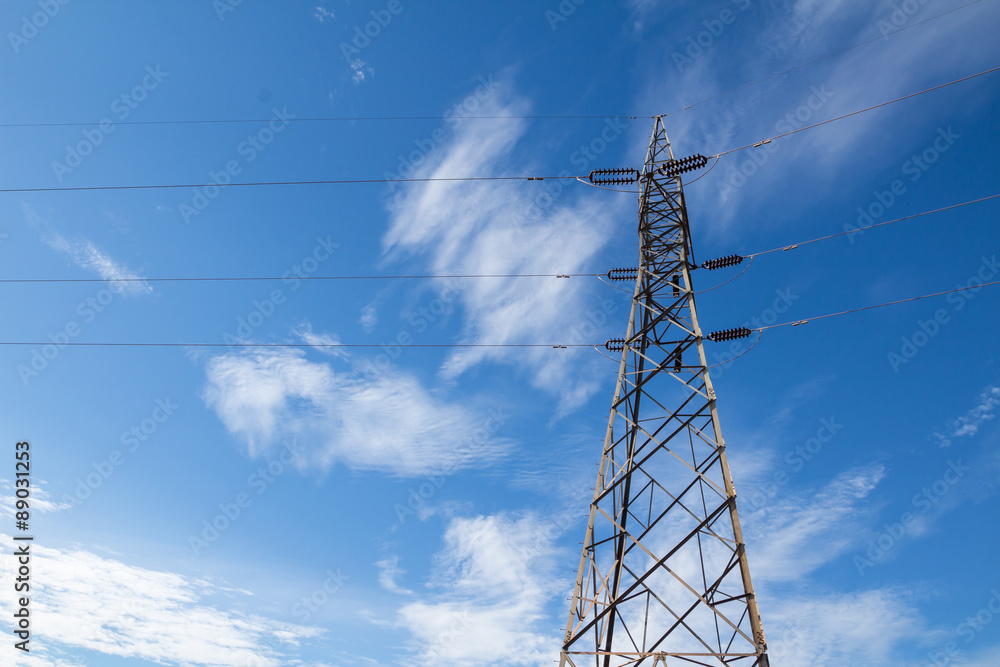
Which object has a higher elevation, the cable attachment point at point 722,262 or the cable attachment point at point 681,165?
the cable attachment point at point 681,165

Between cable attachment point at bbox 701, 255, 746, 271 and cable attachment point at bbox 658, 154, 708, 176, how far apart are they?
3209mm

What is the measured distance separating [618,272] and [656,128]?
5626mm

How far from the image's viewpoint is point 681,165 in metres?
19.9

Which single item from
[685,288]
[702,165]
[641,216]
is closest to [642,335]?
[685,288]

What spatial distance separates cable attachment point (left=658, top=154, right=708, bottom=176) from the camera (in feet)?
64.0

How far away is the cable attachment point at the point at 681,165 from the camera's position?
1950 centimetres

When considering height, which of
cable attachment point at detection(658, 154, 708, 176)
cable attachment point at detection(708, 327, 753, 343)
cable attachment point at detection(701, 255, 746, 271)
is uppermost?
cable attachment point at detection(658, 154, 708, 176)

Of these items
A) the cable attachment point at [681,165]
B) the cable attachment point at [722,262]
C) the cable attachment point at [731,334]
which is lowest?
the cable attachment point at [731,334]

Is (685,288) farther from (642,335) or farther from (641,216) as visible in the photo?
(641,216)

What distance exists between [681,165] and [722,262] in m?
3.58

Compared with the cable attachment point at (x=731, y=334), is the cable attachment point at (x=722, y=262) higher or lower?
higher

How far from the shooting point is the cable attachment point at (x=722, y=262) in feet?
65.9

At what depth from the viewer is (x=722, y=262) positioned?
20219 millimetres

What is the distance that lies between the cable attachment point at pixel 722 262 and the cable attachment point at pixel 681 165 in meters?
3.21
